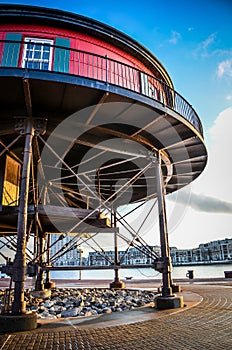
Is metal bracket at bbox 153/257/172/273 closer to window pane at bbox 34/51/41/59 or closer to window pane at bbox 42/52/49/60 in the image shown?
window pane at bbox 42/52/49/60

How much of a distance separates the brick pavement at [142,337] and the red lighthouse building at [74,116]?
1230 millimetres

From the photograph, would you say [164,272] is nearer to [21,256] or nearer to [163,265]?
[163,265]

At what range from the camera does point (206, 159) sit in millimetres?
12086

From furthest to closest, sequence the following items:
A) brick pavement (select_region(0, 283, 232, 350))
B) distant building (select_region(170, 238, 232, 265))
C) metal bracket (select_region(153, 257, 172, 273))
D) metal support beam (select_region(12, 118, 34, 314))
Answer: distant building (select_region(170, 238, 232, 265))
metal bracket (select_region(153, 257, 172, 273))
metal support beam (select_region(12, 118, 34, 314))
brick pavement (select_region(0, 283, 232, 350))

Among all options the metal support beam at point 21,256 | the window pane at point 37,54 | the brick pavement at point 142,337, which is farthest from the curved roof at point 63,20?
the brick pavement at point 142,337

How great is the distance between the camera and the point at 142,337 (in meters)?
4.74

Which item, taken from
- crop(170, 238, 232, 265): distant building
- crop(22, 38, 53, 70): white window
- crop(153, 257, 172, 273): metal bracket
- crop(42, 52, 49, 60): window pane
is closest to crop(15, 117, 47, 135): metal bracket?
crop(22, 38, 53, 70): white window

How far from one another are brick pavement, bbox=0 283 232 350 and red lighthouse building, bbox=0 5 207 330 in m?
1.23

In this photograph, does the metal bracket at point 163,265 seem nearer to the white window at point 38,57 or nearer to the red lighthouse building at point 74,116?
the red lighthouse building at point 74,116

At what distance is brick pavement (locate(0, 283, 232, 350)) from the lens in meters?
4.26

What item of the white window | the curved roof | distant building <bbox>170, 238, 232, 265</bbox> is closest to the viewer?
the white window

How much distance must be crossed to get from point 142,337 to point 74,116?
6568 mm

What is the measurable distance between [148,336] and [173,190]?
12.6 metres

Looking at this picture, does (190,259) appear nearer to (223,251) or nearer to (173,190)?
(223,251)
